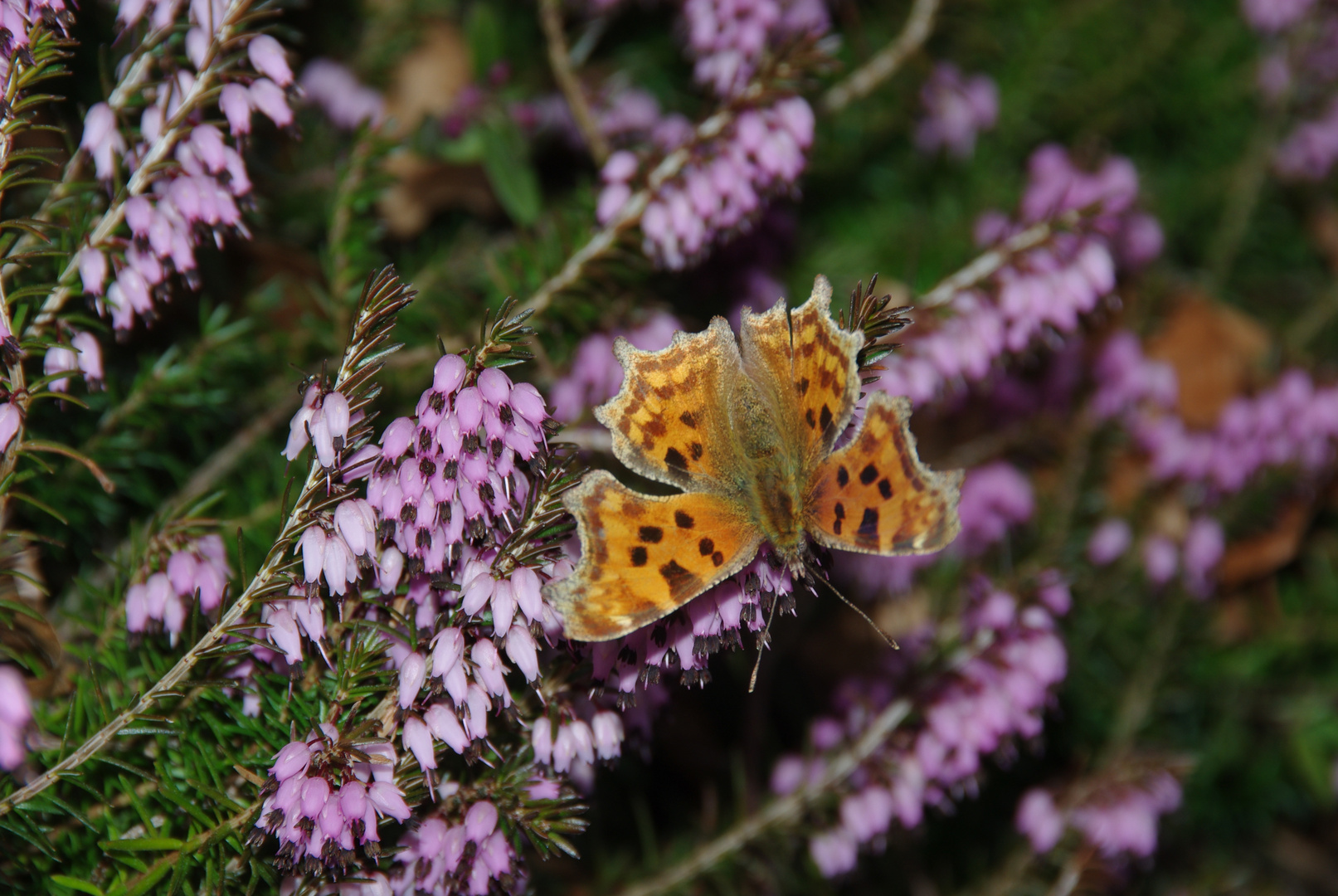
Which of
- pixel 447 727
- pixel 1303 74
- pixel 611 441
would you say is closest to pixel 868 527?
pixel 611 441

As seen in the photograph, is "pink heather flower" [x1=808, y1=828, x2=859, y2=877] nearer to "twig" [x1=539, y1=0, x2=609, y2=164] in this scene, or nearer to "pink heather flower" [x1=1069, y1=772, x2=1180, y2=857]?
"pink heather flower" [x1=1069, y1=772, x2=1180, y2=857]

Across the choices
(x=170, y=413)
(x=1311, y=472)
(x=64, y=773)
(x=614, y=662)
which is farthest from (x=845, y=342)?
(x=1311, y=472)

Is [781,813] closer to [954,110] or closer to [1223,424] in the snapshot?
[1223,424]

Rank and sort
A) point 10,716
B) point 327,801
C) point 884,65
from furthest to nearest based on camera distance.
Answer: point 884,65
point 327,801
point 10,716

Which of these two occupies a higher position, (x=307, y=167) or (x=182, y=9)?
(x=307, y=167)

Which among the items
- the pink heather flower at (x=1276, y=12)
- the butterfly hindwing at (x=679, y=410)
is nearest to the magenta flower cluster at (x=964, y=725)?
the butterfly hindwing at (x=679, y=410)

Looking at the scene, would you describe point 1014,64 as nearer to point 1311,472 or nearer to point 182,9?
point 1311,472

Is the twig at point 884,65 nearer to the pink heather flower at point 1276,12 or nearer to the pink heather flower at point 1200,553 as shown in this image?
the pink heather flower at point 1276,12

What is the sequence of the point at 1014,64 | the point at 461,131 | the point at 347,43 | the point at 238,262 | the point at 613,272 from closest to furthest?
1. the point at 613,272
2. the point at 238,262
3. the point at 461,131
4. the point at 347,43
5. the point at 1014,64
